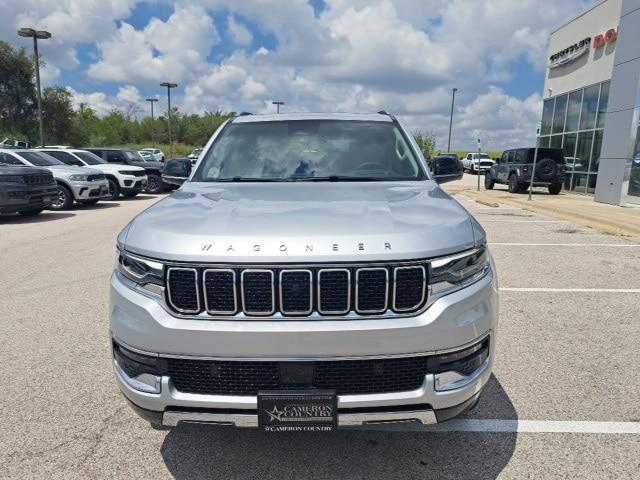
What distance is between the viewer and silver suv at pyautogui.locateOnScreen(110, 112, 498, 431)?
2055mm

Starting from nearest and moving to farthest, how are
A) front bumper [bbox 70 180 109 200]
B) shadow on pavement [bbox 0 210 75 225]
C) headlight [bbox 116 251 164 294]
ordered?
headlight [bbox 116 251 164 294]
shadow on pavement [bbox 0 210 75 225]
front bumper [bbox 70 180 109 200]

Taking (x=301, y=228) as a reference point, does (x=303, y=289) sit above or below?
below

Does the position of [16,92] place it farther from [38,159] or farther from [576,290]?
[576,290]

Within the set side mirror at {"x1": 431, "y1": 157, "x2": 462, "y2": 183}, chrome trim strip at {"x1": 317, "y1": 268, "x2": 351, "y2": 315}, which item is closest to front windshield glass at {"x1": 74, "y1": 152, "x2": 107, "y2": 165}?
side mirror at {"x1": 431, "y1": 157, "x2": 462, "y2": 183}

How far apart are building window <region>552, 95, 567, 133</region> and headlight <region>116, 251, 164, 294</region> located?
2371cm

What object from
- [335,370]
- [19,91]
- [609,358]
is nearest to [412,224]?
[335,370]

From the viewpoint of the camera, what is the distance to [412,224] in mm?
2275

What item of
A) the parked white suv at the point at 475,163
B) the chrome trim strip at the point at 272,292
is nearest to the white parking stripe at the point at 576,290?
the chrome trim strip at the point at 272,292

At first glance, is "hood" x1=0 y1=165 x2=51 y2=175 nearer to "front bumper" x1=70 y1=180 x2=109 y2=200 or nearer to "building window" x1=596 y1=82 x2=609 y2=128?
"front bumper" x1=70 y1=180 x2=109 y2=200

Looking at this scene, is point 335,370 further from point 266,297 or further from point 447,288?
point 447,288

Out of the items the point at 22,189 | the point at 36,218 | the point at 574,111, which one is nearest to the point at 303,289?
the point at 22,189

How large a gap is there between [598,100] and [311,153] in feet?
63.7

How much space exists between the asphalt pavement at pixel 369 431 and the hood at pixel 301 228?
1.17 meters

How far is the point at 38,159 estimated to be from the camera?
1388 cm
